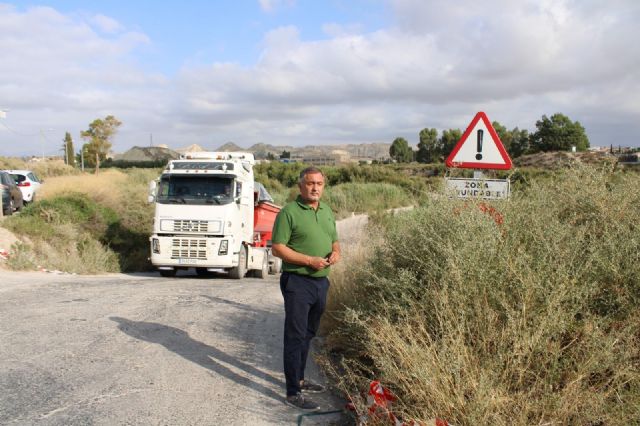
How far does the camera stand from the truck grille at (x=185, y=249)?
47.7ft

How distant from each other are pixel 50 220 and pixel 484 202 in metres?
15.0

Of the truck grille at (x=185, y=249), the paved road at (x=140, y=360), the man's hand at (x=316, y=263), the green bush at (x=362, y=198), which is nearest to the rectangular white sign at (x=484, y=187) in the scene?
the man's hand at (x=316, y=263)

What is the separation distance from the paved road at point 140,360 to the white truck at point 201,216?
13.8ft

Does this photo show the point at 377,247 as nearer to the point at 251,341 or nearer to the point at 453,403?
the point at 251,341

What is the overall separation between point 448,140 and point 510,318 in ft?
285

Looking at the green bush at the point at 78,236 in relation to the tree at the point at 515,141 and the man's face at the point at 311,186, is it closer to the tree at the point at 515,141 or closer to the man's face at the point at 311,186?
the man's face at the point at 311,186

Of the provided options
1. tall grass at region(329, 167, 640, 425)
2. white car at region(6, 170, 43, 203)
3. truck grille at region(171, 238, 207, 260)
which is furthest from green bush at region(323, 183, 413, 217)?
tall grass at region(329, 167, 640, 425)

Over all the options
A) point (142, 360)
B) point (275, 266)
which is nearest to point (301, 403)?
point (142, 360)

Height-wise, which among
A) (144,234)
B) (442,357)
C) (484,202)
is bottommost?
(144,234)

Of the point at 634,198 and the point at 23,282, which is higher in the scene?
the point at 634,198

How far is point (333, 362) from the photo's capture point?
6449mm

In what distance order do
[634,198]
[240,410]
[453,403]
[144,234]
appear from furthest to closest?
[144,234]
[634,198]
[240,410]
[453,403]

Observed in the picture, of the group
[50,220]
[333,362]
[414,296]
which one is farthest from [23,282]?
[414,296]

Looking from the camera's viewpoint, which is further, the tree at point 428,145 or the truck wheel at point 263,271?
the tree at point 428,145
